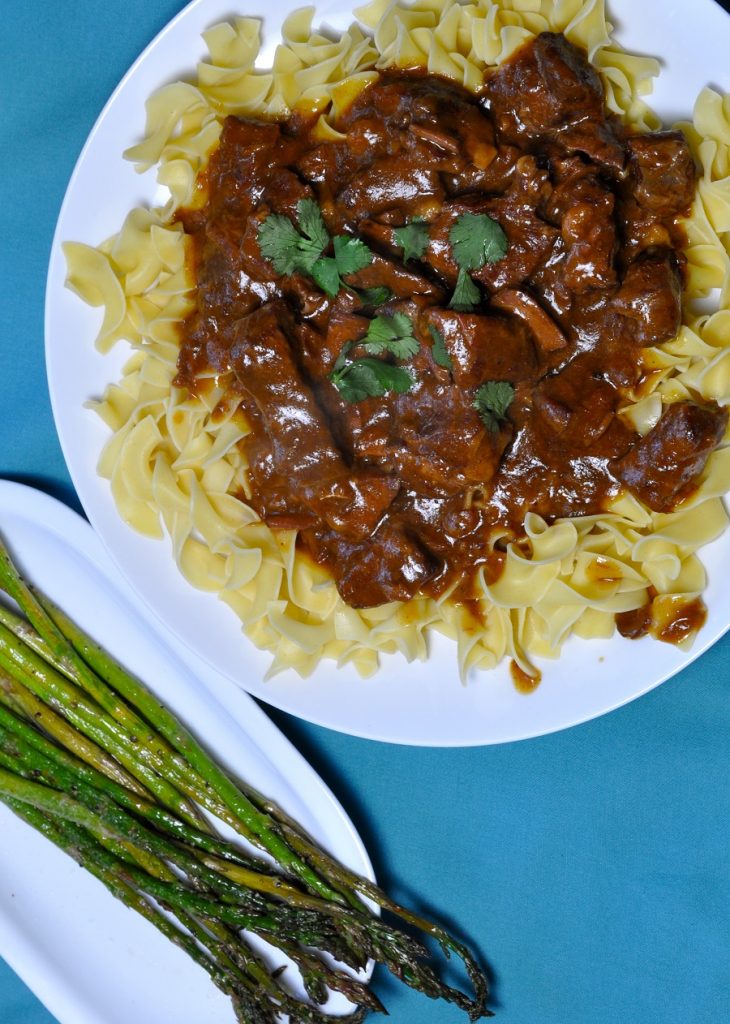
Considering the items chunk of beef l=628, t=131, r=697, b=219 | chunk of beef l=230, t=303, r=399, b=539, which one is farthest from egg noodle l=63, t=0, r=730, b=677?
chunk of beef l=230, t=303, r=399, b=539

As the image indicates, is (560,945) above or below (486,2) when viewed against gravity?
below

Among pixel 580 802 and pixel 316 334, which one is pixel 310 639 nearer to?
pixel 316 334

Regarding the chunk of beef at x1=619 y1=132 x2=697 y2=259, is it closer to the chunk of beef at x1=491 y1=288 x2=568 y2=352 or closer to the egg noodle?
the egg noodle

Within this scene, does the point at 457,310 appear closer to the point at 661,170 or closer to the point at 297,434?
the point at 297,434

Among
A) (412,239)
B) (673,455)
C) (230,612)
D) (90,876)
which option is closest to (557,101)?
(412,239)

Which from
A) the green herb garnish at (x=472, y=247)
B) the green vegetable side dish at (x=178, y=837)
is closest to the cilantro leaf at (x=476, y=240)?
the green herb garnish at (x=472, y=247)

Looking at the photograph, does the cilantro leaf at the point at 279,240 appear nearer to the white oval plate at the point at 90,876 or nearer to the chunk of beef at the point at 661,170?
the chunk of beef at the point at 661,170

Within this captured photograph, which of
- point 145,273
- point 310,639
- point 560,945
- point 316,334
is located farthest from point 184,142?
point 560,945
